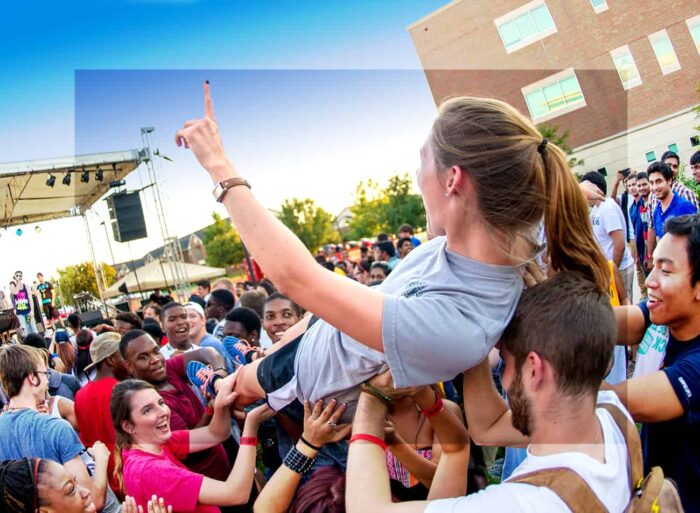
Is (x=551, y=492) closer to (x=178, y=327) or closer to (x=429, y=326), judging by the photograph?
(x=429, y=326)

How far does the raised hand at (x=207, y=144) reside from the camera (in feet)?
4.44

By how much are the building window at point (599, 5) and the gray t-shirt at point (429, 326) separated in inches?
49.5

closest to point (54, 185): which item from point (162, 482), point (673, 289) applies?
point (162, 482)

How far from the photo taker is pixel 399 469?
90.7 inches

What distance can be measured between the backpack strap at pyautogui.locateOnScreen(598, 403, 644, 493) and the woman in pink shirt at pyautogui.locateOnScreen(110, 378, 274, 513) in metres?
→ 1.44

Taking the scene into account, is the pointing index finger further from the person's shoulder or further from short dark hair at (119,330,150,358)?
short dark hair at (119,330,150,358)

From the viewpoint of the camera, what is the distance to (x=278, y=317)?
14.0ft

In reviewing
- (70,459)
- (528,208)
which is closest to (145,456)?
(70,459)

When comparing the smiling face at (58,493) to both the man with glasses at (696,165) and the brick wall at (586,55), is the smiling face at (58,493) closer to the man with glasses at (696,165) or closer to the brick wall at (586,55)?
the brick wall at (586,55)

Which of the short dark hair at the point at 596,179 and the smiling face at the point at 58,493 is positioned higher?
the short dark hair at the point at 596,179

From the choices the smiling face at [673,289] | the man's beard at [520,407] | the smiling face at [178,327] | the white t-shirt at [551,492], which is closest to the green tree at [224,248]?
the smiling face at [178,327]

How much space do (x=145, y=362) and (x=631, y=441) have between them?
10.5ft

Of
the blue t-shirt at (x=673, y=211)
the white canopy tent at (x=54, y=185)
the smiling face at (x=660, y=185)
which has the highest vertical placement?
the white canopy tent at (x=54, y=185)

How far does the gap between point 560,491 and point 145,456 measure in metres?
2.13
